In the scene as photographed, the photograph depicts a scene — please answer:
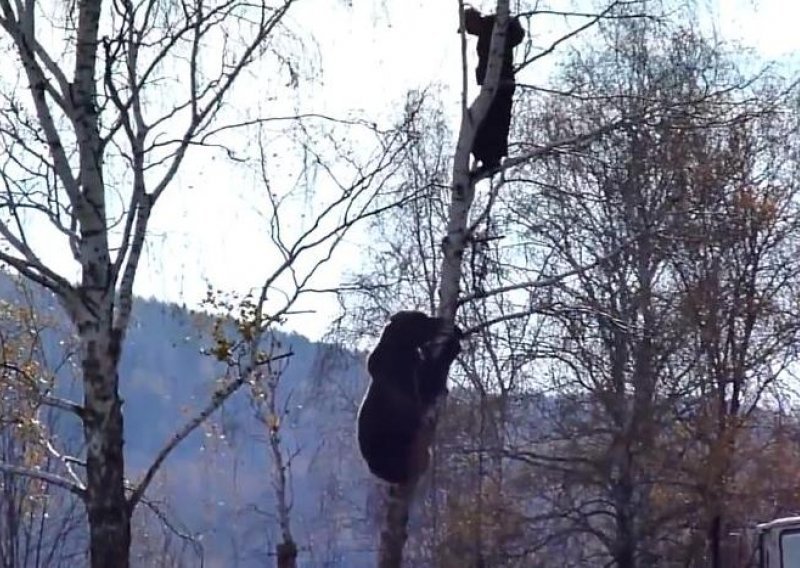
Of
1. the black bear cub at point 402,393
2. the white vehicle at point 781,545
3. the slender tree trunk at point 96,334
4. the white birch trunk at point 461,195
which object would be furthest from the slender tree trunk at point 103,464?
the white vehicle at point 781,545

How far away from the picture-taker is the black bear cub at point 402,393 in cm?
1091

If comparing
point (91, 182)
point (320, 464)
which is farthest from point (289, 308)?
point (320, 464)

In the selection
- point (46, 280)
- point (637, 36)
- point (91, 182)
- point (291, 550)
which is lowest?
point (291, 550)

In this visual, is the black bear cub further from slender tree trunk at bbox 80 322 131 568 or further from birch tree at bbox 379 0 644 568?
slender tree trunk at bbox 80 322 131 568

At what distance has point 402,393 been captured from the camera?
Result: 11055mm

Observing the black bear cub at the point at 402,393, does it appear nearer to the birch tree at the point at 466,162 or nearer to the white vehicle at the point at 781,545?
the birch tree at the point at 466,162

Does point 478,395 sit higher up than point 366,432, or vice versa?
point 478,395

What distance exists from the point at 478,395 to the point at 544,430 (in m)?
1.58

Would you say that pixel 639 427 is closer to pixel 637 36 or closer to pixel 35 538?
pixel 637 36

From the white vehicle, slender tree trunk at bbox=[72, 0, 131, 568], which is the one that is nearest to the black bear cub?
slender tree trunk at bbox=[72, 0, 131, 568]

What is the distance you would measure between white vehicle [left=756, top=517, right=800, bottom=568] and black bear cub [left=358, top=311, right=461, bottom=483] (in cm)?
270

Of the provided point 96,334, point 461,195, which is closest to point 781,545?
point 461,195

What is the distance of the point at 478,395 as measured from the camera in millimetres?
23734

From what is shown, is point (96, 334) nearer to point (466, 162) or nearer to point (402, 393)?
point (402, 393)
